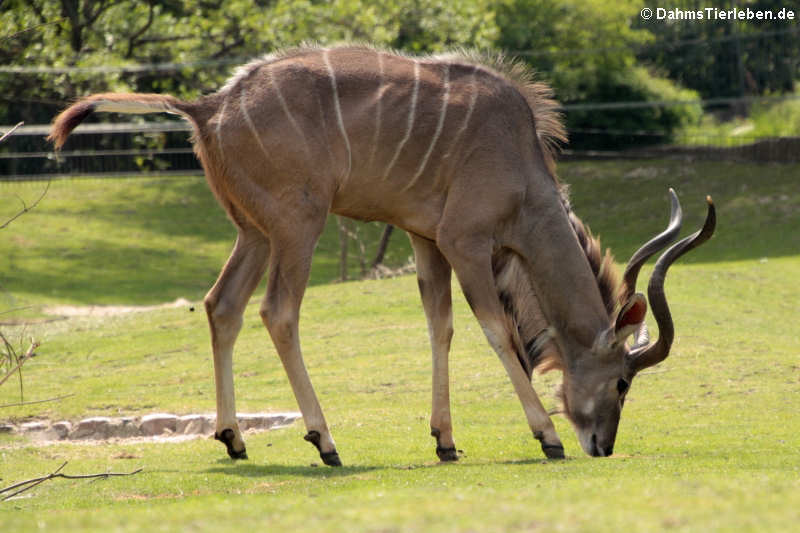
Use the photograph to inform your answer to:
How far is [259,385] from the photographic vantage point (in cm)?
1196

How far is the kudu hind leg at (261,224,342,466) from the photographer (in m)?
7.61

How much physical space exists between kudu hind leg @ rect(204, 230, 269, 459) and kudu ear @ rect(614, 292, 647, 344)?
2441 millimetres

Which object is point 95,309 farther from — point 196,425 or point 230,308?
point 230,308

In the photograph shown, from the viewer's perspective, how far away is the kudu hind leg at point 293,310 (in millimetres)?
7613

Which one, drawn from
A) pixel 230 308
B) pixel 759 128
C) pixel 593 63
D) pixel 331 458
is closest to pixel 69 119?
pixel 230 308

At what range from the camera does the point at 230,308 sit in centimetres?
812

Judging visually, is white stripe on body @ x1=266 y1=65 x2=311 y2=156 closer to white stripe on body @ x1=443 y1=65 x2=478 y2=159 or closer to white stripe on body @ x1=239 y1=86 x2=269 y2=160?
white stripe on body @ x1=239 y1=86 x2=269 y2=160

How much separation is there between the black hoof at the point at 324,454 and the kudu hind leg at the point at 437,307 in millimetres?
795

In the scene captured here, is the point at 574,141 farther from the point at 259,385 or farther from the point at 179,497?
the point at 179,497

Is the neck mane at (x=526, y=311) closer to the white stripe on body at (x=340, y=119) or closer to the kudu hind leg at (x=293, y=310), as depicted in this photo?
the white stripe on body at (x=340, y=119)

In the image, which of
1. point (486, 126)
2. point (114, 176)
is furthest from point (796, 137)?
point (486, 126)

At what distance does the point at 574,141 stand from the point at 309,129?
91.2 feet

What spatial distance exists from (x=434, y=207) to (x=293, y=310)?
1.18 meters
